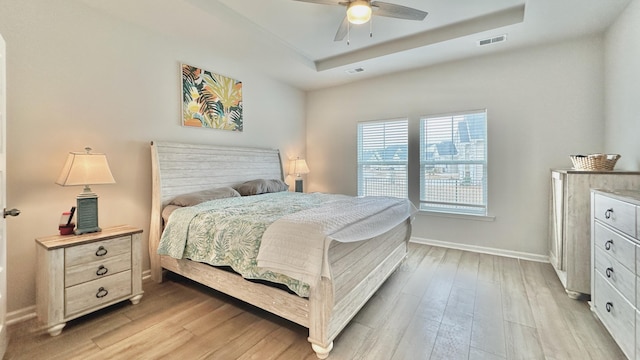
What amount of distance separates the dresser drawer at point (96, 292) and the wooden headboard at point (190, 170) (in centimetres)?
54

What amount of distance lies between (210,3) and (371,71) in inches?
97.8

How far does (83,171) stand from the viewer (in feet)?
6.85

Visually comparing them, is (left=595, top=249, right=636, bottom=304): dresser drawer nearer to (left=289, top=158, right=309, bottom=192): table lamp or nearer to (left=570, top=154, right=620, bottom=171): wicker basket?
(left=570, top=154, right=620, bottom=171): wicker basket

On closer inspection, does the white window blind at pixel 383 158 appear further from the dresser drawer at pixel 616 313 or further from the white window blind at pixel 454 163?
the dresser drawer at pixel 616 313

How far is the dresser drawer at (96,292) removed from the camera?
1.94 m

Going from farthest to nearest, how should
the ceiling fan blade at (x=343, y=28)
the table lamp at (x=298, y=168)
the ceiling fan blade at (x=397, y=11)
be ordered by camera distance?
1. the table lamp at (x=298, y=168)
2. the ceiling fan blade at (x=343, y=28)
3. the ceiling fan blade at (x=397, y=11)

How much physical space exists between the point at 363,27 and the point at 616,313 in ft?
11.0

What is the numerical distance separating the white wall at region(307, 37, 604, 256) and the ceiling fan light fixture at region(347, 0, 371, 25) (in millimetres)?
2234

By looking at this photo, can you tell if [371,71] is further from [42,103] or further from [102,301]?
[102,301]

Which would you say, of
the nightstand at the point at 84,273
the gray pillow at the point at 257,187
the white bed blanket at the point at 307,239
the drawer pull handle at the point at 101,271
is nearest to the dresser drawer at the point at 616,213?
the white bed blanket at the point at 307,239

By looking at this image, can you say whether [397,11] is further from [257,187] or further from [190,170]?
[190,170]

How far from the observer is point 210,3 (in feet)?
8.56

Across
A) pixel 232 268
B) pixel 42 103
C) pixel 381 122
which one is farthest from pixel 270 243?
pixel 381 122

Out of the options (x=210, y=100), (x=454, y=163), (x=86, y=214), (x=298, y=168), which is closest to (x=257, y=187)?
(x=298, y=168)
